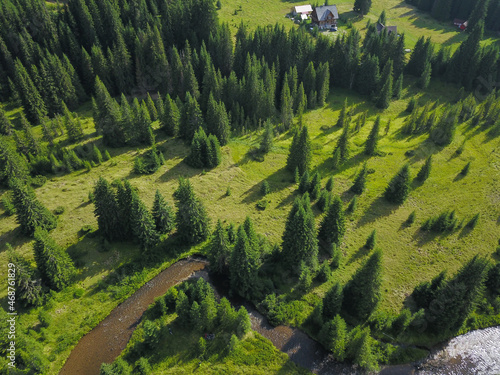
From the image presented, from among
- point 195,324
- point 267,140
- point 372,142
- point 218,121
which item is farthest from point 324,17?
point 195,324

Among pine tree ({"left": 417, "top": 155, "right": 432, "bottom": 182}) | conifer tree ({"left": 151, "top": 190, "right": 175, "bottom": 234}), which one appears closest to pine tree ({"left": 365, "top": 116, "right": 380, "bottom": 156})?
pine tree ({"left": 417, "top": 155, "right": 432, "bottom": 182})

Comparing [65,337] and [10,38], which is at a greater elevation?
[10,38]

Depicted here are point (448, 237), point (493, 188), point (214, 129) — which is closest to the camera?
point (448, 237)

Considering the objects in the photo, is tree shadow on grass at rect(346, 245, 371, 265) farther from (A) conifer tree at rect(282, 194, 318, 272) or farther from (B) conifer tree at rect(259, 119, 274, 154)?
(B) conifer tree at rect(259, 119, 274, 154)

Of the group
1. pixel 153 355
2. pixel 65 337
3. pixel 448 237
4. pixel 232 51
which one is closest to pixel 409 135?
pixel 448 237

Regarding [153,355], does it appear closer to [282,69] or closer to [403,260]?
[403,260]

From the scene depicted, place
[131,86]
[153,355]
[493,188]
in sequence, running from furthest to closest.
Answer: [131,86], [493,188], [153,355]

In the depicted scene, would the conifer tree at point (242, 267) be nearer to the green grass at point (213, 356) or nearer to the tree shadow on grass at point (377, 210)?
the green grass at point (213, 356)
